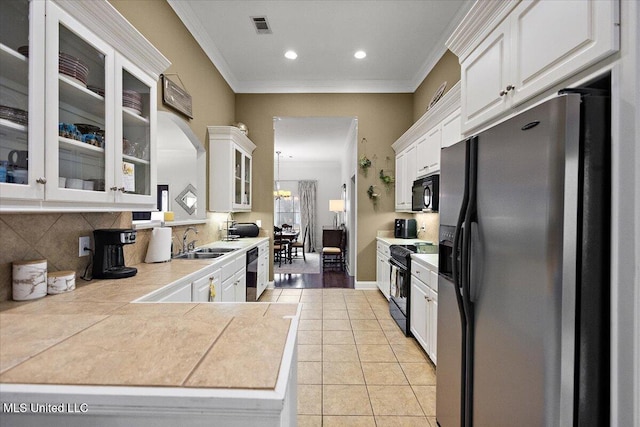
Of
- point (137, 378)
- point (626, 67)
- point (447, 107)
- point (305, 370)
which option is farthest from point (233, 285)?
point (626, 67)

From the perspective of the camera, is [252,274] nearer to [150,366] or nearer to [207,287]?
[207,287]

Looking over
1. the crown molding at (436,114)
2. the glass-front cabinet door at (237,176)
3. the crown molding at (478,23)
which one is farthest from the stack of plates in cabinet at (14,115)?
the glass-front cabinet door at (237,176)

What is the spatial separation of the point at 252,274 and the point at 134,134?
2407mm

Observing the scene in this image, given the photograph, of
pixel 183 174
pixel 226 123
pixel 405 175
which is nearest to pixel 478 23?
pixel 405 175

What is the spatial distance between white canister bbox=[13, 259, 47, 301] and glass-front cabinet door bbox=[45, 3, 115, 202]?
1.22 feet

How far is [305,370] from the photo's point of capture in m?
2.53

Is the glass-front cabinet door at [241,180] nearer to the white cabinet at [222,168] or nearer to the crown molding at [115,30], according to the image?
the white cabinet at [222,168]

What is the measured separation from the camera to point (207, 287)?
7.73 ft

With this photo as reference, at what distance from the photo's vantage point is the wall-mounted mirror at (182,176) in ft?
12.7

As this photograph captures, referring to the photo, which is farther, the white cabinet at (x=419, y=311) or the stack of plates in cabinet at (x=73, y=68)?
the white cabinet at (x=419, y=311)

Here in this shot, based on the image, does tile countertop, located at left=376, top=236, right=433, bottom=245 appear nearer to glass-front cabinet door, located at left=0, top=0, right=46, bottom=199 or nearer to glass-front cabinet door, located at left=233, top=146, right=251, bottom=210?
glass-front cabinet door, located at left=233, top=146, right=251, bottom=210

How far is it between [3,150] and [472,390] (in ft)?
7.07

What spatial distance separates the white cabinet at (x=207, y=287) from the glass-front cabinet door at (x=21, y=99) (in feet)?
3.74

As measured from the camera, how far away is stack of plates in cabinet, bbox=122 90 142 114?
5.80ft
